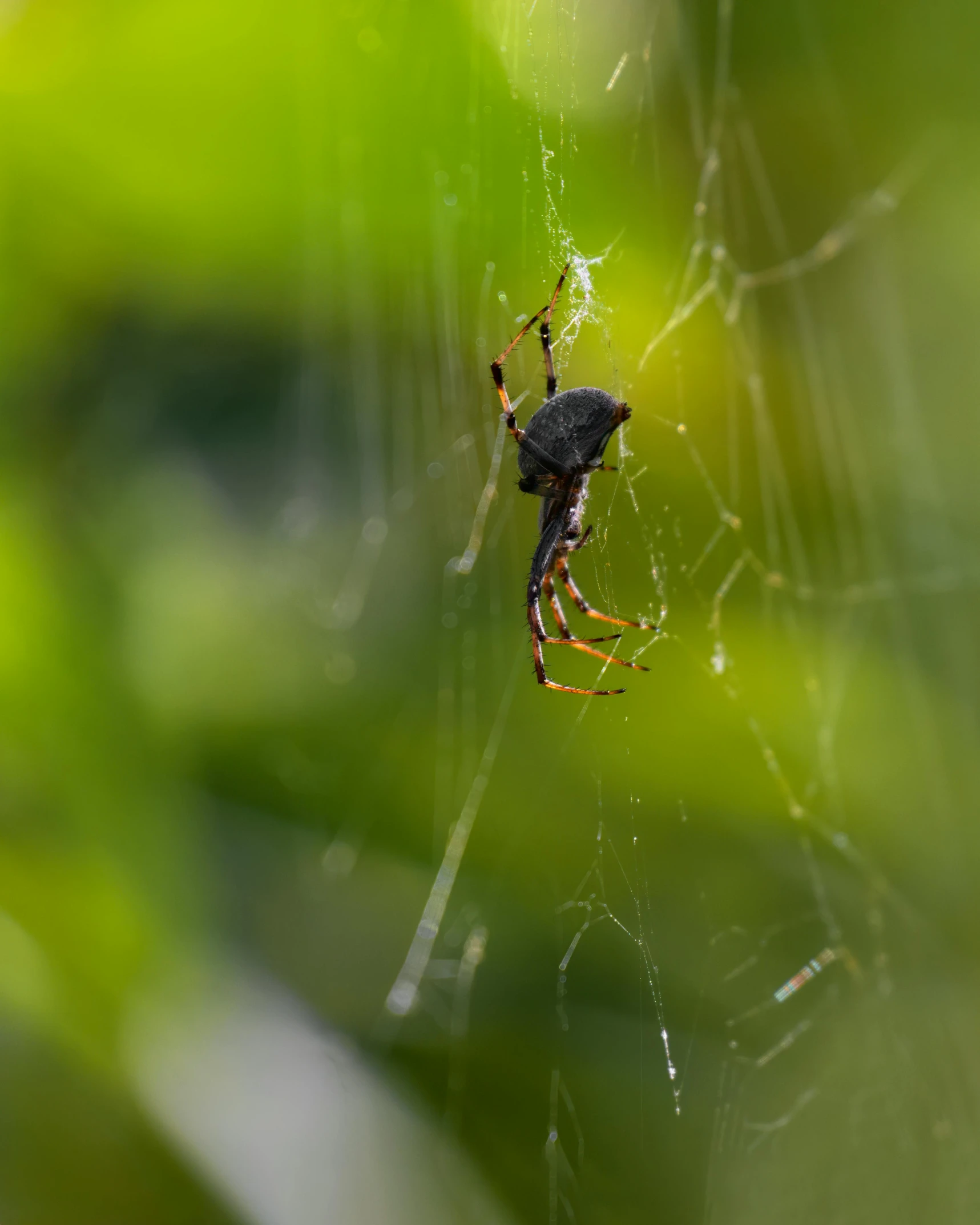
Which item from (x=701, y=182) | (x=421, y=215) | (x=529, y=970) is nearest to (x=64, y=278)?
(x=421, y=215)

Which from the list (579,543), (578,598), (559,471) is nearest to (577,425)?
(559,471)

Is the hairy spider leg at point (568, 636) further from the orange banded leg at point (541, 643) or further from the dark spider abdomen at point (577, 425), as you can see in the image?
the dark spider abdomen at point (577, 425)

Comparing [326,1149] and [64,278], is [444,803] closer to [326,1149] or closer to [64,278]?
[326,1149]

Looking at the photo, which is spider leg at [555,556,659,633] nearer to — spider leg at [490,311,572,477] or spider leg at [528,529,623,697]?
spider leg at [528,529,623,697]

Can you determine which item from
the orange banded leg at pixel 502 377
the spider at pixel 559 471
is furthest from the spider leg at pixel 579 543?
the orange banded leg at pixel 502 377

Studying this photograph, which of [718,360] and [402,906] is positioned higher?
[718,360]
